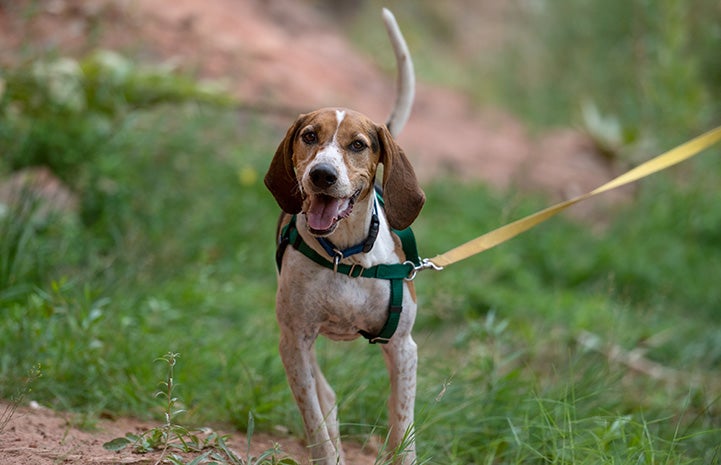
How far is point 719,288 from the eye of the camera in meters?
7.27

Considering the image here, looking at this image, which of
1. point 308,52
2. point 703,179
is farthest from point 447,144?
point 703,179

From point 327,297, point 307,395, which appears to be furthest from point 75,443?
point 327,297

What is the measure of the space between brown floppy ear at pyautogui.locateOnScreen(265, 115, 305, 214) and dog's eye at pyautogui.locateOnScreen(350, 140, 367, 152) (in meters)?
0.23

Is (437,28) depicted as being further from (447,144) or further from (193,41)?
(193,41)

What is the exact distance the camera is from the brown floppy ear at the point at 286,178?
2.94 meters

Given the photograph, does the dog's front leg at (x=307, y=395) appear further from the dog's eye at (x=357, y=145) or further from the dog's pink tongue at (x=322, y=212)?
the dog's eye at (x=357, y=145)

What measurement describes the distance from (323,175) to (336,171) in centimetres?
4

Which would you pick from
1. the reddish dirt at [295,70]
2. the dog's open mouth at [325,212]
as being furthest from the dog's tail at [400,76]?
the reddish dirt at [295,70]

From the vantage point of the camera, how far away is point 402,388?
3.06 m

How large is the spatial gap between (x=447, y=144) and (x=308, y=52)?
2.21 m

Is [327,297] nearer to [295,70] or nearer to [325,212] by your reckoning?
[325,212]

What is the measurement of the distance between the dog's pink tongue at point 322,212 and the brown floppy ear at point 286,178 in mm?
190

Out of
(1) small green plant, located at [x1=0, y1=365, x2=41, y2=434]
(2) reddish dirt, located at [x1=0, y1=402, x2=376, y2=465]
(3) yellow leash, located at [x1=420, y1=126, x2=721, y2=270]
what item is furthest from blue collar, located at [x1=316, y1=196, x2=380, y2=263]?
(1) small green plant, located at [x1=0, y1=365, x2=41, y2=434]

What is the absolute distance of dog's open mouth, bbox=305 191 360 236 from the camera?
8.82 ft
